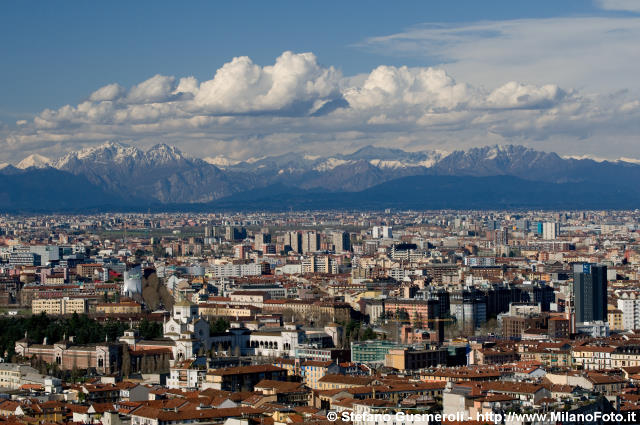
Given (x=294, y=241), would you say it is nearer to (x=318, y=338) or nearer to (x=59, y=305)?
(x=59, y=305)

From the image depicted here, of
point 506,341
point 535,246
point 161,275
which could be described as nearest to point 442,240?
point 535,246

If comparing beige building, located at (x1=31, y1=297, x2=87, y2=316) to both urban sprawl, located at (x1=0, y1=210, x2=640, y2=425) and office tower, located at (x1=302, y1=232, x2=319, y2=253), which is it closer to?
urban sprawl, located at (x1=0, y1=210, x2=640, y2=425)

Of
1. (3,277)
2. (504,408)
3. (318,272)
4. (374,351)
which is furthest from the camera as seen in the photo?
(318,272)

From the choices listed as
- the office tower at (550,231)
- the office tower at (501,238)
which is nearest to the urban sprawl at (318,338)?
the office tower at (501,238)

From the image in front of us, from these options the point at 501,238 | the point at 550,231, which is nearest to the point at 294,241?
the point at 501,238

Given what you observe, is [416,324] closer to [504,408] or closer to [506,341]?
[506,341]

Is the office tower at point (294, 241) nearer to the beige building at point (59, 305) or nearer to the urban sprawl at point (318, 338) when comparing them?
the urban sprawl at point (318, 338)

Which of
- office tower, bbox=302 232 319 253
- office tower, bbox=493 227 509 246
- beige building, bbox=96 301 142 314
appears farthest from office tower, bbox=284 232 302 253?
beige building, bbox=96 301 142 314
